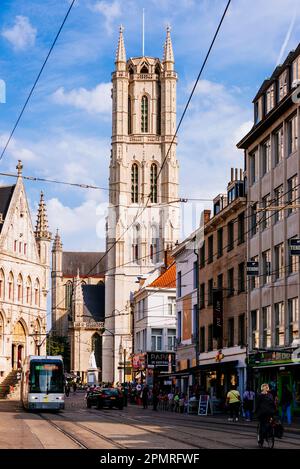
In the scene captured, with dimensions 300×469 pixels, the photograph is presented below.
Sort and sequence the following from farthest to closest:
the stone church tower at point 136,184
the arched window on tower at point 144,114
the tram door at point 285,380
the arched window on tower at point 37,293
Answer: the arched window on tower at point 144,114
the stone church tower at point 136,184
the arched window on tower at point 37,293
the tram door at point 285,380

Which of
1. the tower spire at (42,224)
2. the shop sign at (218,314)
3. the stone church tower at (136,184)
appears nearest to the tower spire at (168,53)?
the stone church tower at (136,184)

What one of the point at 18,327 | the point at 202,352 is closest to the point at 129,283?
the point at 18,327

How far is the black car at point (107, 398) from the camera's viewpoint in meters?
57.1

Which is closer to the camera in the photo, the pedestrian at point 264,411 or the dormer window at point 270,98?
the pedestrian at point 264,411

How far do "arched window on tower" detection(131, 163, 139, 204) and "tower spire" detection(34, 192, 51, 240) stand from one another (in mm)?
43904

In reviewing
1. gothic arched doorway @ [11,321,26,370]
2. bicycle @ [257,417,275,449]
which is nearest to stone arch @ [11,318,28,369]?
gothic arched doorway @ [11,321,26,370]

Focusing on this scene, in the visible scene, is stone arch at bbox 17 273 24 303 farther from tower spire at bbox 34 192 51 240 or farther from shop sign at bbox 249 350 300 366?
shop sign at bbox 249 350 300 366

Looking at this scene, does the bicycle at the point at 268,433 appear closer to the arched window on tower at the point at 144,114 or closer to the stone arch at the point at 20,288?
the stone arch at the point at 20,288

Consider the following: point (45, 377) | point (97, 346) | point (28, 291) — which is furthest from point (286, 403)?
point (97, 346)

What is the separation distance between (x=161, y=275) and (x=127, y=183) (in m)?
58.1

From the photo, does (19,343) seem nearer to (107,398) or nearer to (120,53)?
(107,398)

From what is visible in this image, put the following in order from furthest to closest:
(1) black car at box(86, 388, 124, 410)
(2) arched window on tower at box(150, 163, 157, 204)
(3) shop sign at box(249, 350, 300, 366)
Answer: (2) arched window on tower at box(150, 163, 157, 204), (1) black car at box(86, 388, 124, 410), (3) shop sign at box(249, 350, 300, 366)

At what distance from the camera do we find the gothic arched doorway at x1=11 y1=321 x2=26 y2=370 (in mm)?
91688
